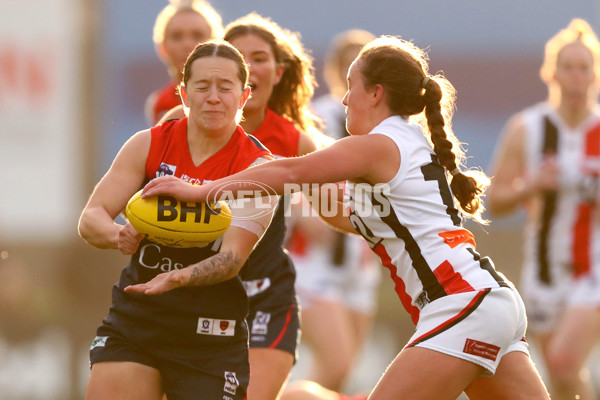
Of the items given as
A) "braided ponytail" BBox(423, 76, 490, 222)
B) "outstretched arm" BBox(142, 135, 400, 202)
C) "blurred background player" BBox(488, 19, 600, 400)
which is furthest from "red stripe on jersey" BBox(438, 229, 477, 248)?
"blurred background player" BBox(488, 19, 600, 400)

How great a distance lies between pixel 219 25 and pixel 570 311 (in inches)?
122

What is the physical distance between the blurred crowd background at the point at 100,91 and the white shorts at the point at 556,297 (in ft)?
16.0

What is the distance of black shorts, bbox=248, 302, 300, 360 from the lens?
209 inches

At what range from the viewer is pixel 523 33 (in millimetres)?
16125

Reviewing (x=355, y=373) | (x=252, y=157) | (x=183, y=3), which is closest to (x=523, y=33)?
(x=355, y=373)

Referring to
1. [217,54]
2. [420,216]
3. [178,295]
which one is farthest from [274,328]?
[217,54]

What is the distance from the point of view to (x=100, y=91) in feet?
50.9

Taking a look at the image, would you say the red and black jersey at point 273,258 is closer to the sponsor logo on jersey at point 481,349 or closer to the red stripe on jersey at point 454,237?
the red stripe on jersey at point 454,237

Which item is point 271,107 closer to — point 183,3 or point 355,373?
point 183,3

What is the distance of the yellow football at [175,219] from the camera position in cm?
404

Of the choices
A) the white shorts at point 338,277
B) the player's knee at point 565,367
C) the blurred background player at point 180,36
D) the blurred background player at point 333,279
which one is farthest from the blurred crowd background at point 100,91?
the blurred background player at point 180,36

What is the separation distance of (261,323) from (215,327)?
919 millimetres


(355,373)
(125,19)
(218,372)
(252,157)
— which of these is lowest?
(355,373)

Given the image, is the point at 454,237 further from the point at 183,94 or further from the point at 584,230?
the point at 584,230
